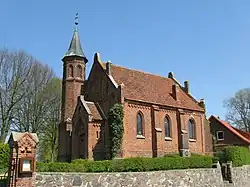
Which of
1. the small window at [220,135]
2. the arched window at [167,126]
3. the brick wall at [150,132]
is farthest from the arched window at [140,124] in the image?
the small window at [220,135]

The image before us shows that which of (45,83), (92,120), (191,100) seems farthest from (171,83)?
(45,83)

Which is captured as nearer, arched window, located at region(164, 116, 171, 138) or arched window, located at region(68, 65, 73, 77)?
arched window, located at region(164, 116, 171, 138)

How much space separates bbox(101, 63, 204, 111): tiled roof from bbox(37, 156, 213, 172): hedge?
366 inches

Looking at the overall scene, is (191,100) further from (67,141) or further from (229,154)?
(67,141)

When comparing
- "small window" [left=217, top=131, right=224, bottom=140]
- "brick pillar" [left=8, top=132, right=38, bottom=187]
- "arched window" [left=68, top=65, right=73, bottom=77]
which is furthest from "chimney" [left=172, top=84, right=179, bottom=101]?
"brick pillar" [left=8, top=132, right=38, bottom=187]

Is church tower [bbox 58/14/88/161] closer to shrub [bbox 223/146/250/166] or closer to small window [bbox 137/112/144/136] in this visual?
small window [bbox 137/112/144/136]

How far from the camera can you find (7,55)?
41188 mm

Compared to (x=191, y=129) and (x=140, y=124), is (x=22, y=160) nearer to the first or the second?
(x=140, y=124)

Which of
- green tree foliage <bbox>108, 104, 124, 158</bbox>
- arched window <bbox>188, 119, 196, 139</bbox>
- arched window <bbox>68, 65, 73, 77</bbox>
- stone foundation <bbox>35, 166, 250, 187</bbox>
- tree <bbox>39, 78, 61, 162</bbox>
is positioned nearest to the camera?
stone foundation <bbox>35, 166, 250, 187</bbox>

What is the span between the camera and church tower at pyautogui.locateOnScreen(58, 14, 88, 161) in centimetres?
3591

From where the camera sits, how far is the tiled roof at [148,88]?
33.8 meters

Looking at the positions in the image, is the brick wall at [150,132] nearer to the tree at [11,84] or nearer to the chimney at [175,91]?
the chimney at [175,91]

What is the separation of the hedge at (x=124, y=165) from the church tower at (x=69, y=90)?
12.6 meters

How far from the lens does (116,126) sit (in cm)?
3006
